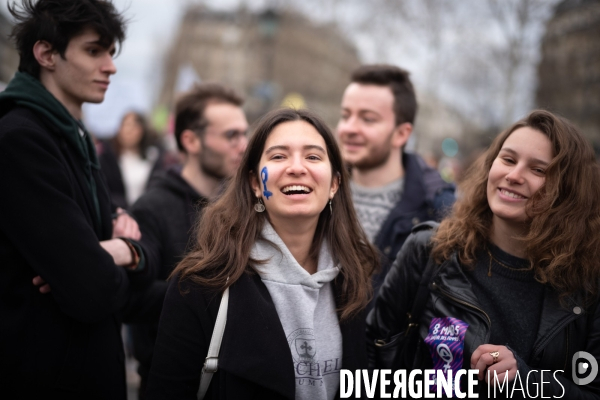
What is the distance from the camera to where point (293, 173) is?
8.21 ft

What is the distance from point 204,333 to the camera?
2.29 m

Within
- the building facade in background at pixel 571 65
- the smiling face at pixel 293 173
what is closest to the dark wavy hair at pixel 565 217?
the smiling face at pixel 293 173

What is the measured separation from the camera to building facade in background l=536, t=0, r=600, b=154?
1507 cm

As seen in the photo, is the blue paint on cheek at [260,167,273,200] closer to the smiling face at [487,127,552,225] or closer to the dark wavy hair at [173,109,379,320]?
the dark wavy hair at [173,109,379,320]

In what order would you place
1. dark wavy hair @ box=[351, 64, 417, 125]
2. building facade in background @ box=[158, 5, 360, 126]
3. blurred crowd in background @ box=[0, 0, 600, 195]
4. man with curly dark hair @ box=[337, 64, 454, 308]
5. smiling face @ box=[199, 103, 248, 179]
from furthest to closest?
building facade in background @ box=[158, 5, 360, 126] < blurred crowd in background @ box=[0, 0, 600, 195] < dark wavy hair @ box=[351, 64, 417, 125] < smiling face @ box=[199, 103, 248, 179] < man with curly dark hair @ box=[337, 64, 454, 308]

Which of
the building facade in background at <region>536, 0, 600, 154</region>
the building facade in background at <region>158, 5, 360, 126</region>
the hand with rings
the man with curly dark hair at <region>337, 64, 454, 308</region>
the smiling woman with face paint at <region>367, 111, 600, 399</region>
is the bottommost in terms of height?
the hand with rings

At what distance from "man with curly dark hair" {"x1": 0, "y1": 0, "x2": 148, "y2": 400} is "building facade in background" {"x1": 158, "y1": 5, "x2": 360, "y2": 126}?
11.4 m

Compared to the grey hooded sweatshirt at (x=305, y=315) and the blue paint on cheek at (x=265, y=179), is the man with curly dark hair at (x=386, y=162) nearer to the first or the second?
the grey hooded sweatshirt at (x=305, y=315)

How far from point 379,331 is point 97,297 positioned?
4.69 ft

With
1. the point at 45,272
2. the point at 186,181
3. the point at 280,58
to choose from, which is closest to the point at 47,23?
the point at 45,272

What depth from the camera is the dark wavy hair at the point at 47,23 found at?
2.70 metres

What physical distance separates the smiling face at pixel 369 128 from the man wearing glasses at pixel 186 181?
823 millimetres

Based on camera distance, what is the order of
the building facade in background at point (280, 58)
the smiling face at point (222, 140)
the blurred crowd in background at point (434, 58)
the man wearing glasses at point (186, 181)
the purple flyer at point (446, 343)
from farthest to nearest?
1. the building facade in background at point (280, 58)
2. the blurred crowd in background at point (434, 58)
3. the smiling face at point (222, 140)
4. the man wearing glasses at point (186, 181)
5. the purple flyer at point (446, 343)

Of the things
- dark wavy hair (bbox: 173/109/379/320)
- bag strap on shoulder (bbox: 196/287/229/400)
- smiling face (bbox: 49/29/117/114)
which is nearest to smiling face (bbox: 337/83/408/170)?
dark wavy hair (bbox: 173/109/379/320)
